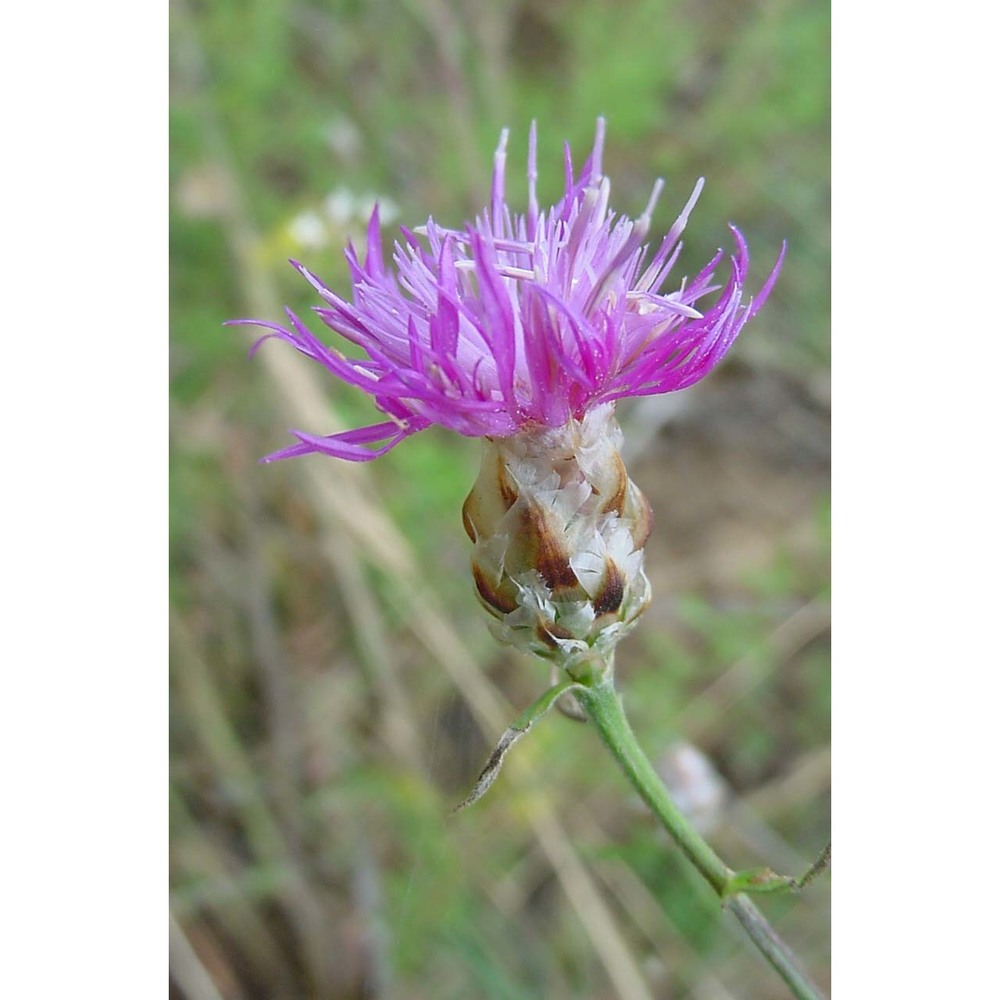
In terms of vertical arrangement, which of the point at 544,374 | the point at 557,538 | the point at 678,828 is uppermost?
the point at 544,374

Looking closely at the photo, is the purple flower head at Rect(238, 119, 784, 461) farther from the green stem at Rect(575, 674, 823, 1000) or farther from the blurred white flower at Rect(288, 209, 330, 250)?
the blurred white flower at Rect(288, 209, 330, 250)

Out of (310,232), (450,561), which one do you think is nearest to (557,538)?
(450,561)

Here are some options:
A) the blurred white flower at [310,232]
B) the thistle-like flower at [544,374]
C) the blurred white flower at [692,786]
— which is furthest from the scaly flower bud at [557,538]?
the blurred white flower at [310,232]

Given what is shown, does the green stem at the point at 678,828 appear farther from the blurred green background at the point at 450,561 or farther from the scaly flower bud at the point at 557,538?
the blurred green background at the point at 450,561

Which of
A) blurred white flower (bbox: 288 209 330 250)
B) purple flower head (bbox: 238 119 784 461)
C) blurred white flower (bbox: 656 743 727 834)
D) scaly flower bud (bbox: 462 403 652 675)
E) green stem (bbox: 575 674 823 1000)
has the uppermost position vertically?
blurred white flower (bbox: 288 209 330 250)

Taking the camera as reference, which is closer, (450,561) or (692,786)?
(692,786)

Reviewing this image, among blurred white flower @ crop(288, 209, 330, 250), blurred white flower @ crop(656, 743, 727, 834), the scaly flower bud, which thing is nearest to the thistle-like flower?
the scaly flower bud

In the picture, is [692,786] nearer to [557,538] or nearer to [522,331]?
[557,538]
